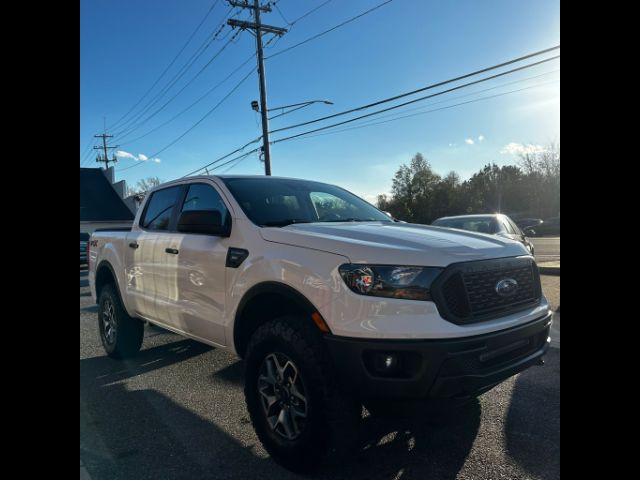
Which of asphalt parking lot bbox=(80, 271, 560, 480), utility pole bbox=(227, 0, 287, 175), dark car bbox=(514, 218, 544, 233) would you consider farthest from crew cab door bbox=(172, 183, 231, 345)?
utility pole bbox=(227, 0, 287, 175)

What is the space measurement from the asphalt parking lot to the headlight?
2.28 feet

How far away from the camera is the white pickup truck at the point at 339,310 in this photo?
2.45m

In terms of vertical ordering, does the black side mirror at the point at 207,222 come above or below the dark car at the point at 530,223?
above

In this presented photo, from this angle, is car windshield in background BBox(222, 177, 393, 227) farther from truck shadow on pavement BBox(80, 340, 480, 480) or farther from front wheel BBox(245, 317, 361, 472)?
truck shadow on pavement BBox(80, 340, 480, 480)

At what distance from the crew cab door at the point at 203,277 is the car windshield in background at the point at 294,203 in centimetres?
21

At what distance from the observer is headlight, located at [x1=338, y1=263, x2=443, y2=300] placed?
8.20ft

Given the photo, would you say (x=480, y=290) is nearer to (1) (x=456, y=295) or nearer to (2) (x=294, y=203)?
(1) (x=456, y=295)

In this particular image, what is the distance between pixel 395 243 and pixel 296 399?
112 cm

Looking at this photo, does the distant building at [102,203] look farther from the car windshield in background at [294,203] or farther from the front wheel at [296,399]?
the front wheel at [296,399]

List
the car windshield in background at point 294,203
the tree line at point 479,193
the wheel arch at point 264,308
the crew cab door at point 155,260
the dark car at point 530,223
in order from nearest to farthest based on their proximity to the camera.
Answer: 1. the wheel arch at point 264,308
2. the car windshield in background at point 294,203
3. the crew cab door at point 155,260
4. the dark car at point 530,223
5. the tree line at point 479,193

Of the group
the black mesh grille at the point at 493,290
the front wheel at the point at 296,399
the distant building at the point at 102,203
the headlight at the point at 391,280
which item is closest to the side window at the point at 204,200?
the front wheel at the point at 296,399

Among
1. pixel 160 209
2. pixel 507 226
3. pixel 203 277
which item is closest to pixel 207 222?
pixel 203 277
